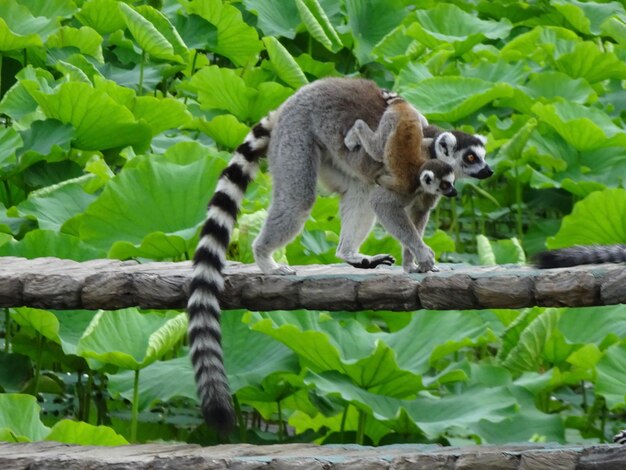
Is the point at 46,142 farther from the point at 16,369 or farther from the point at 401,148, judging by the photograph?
the point at 401,148

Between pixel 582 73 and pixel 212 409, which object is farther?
pixel 582 73

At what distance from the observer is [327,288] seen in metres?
4.07

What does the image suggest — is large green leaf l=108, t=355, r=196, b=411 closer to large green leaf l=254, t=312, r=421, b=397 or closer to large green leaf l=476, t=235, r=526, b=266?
large green leaf l=254, t=312, r=421, b=397

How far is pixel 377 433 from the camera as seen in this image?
17.1 ft

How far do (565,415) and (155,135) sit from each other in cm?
238

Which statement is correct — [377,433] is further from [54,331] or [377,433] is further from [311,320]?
[54,331]

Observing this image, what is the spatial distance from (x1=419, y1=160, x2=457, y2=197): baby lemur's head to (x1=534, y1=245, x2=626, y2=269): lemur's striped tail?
0.39 metres

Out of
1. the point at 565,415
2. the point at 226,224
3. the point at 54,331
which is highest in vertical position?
the point at 226,224

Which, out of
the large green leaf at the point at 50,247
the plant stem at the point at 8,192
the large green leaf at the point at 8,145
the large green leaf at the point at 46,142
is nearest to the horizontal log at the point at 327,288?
the large green leaf at the point at 50,247

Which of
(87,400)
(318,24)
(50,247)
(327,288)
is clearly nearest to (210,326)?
(327,288)

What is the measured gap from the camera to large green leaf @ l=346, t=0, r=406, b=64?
9.14 meters

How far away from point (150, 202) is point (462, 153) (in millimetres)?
1468

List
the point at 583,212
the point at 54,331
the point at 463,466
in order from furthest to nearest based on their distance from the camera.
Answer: the point at 583,212 < the point at 54,331 < the point at 463,466

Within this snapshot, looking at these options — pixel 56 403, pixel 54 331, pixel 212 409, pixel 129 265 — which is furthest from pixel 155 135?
pixel 212 409
